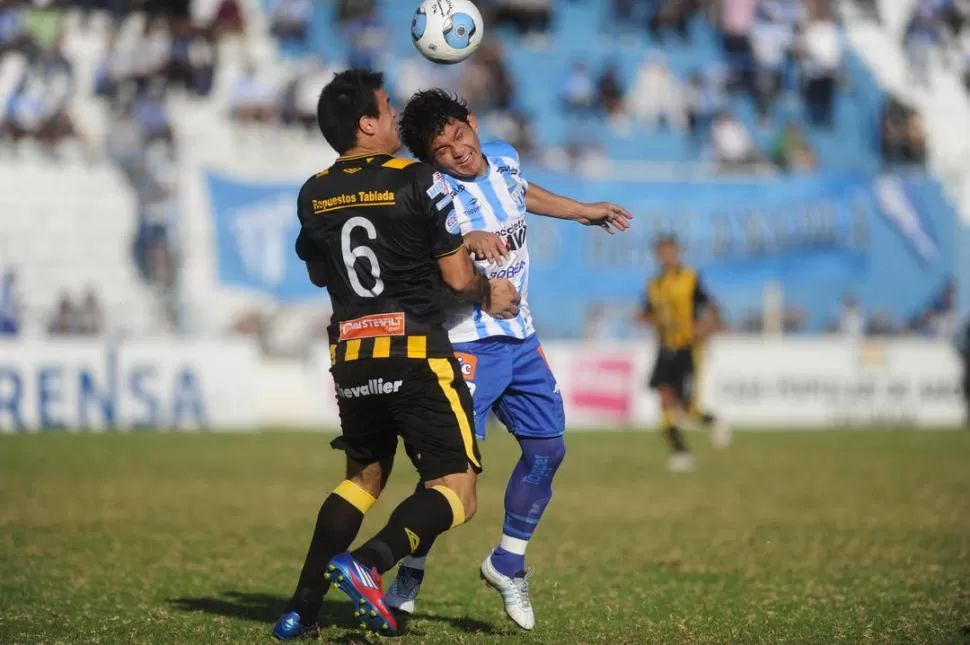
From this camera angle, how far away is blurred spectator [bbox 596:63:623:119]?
99.9ft

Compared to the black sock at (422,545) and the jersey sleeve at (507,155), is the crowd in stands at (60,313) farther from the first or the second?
the black sock at (422,545)

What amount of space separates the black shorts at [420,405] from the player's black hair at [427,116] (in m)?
1.22

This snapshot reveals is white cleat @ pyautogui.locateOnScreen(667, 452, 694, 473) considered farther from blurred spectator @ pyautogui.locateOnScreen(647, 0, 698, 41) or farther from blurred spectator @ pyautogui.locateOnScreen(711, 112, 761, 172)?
blurred spectator @ pyautogui.locateOnScreen(647, 0, 698, 41)

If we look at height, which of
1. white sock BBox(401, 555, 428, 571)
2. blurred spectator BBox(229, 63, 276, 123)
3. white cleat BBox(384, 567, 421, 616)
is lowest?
white cleat BBox(384, 567, 421, 616)

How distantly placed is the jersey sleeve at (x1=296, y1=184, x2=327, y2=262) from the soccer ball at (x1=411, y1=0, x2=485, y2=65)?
1.34 m

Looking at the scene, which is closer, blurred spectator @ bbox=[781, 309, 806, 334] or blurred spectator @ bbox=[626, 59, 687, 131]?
blurred spectator @ bbox=[781, 309, 806, 334]

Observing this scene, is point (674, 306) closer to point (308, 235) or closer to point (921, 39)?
point (308, 235)

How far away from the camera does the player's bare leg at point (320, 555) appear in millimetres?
6277

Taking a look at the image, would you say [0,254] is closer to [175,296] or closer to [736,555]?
[175,296]

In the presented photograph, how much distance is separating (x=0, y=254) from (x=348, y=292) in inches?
733

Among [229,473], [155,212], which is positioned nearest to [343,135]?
[229,473]

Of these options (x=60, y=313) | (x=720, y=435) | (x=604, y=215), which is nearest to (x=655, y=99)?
(x=720, y=435)

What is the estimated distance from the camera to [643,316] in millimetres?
17359

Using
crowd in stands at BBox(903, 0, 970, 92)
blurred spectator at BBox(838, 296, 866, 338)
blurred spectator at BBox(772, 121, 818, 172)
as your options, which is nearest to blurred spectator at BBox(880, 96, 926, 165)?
blurred spectator at BBox(772, 121, 818, 172)
